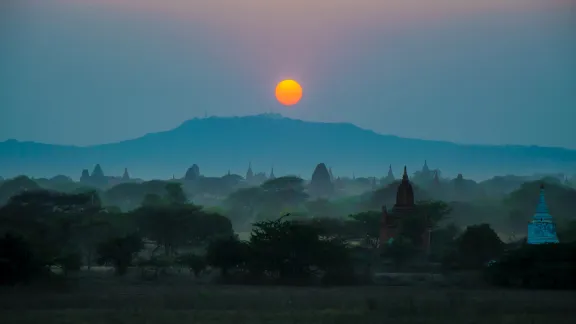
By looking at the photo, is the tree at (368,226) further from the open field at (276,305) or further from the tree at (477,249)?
the open field at (276,305)

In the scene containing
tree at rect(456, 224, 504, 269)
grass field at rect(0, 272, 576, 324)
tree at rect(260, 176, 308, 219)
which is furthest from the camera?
tree at rect(260, 176, 308, 219)

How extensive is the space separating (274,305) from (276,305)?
0.07 meters

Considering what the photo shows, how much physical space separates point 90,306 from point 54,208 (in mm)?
32899

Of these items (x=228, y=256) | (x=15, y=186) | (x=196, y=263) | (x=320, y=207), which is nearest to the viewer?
(x=228, y=256)

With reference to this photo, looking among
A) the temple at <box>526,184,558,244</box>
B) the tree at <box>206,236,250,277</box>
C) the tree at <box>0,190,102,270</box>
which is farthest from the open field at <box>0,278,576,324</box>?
the temple at <box>526,184,558,244</box>

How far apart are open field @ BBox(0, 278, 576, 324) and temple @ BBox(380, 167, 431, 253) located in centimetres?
1302

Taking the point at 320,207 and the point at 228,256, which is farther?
the point at 320,207

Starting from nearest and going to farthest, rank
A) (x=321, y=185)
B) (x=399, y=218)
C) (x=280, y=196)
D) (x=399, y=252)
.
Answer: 1. (x=399, y=252)
2. (x=399, y=218)
3. (x=280, y=196)
4. (x=321, y=185)

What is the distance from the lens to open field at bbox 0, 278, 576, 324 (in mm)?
30797

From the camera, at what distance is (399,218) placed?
55.0 metres

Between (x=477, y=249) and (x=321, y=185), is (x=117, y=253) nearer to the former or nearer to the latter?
(x=477, y=249)

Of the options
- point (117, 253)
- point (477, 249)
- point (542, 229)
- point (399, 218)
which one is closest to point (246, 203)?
point (399, 218)

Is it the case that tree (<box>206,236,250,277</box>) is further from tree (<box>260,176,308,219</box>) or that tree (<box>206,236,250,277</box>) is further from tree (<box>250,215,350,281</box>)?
tree (<box>260,176,308,219</box>)

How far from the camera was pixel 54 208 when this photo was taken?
65.8 m
